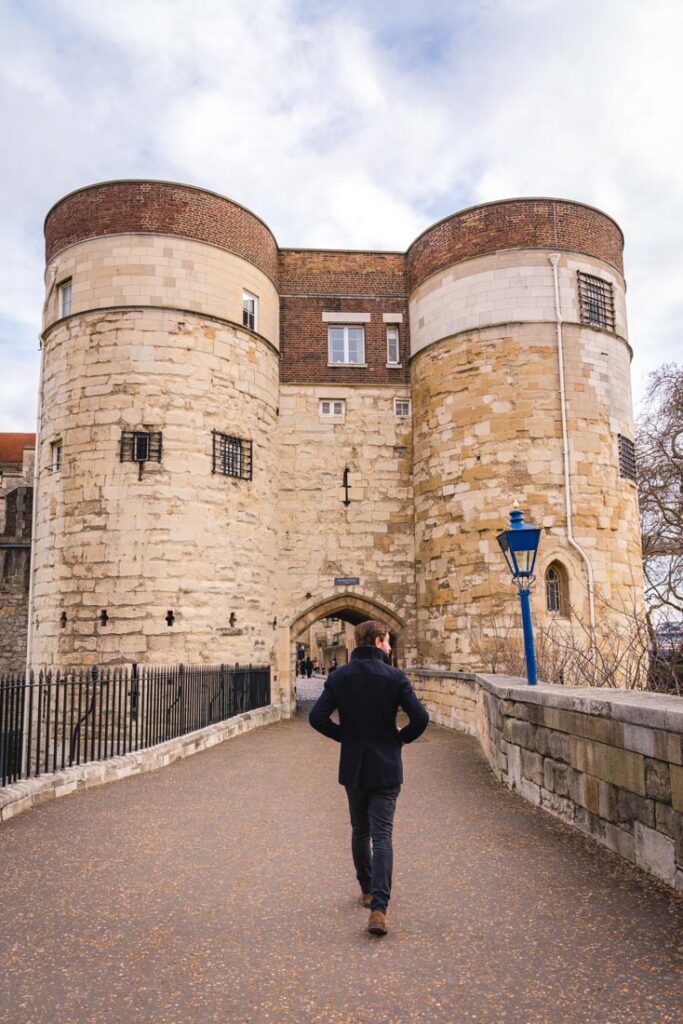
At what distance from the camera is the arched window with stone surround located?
710 inches

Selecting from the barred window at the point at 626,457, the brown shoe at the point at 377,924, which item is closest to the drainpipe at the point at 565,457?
the barred window at the point at 626,457

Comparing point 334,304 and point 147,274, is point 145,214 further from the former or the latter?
point 334,304

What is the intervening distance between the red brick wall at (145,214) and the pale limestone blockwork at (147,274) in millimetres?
243

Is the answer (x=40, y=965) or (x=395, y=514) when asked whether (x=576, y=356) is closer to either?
(x=395, y=514)

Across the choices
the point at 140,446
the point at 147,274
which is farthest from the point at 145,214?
the point at 140,446

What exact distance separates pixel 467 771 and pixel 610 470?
10624 mm

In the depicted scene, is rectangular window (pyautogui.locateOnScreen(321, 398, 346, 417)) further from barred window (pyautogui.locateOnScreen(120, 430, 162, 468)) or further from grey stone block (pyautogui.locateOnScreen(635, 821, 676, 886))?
grey stone block (pyautogui.locateOnScreen(635, 821, 676, 886))

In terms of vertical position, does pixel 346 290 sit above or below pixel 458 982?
above

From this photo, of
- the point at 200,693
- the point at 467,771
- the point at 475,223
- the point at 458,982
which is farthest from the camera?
the point at 475,223

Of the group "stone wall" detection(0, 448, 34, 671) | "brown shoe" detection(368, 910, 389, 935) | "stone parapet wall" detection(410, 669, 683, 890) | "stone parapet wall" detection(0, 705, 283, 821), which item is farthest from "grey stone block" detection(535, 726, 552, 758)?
"stone wall" detection(0, 448, 34, 671)

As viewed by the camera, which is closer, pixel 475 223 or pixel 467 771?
pixel 467 771

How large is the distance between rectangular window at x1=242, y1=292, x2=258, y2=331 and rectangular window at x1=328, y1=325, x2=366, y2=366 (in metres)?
2.57

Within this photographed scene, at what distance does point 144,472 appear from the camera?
17.6 meters

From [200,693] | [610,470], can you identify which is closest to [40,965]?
[200,693]
